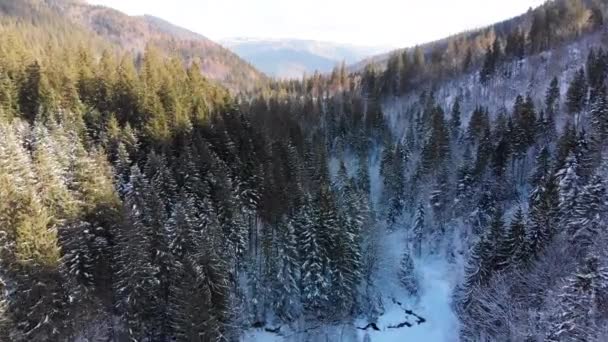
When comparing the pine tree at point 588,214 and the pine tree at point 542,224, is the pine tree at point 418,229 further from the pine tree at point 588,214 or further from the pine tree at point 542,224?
the pine tree at point 588,214

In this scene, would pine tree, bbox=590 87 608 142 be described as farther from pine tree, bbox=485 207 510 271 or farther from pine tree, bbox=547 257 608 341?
pine tree, bbox=547 257 608 341

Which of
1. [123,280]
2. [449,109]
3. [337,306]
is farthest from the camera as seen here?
[449,109]

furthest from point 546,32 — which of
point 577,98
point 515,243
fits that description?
point 515,243

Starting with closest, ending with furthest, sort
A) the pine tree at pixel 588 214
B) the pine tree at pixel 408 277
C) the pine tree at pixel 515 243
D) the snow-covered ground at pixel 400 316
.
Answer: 1. the pine tree at pixel 588 214
2. the pine tree at pixel 515 243
3. the snow-covered ground at pixel 400 316
4. the pine tree at pixel 408 277

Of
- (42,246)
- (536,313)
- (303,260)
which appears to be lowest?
(303,260)

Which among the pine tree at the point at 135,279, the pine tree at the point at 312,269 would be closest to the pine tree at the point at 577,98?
the pine tree at the point at 312,269

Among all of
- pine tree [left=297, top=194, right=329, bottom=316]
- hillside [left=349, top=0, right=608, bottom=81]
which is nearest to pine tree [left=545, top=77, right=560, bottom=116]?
hillside [left=349, top=0, right=608, bottom=81]

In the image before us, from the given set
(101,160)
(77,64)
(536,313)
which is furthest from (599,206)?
(77,64)

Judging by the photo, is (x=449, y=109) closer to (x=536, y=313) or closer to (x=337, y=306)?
(x=337, y=306)
